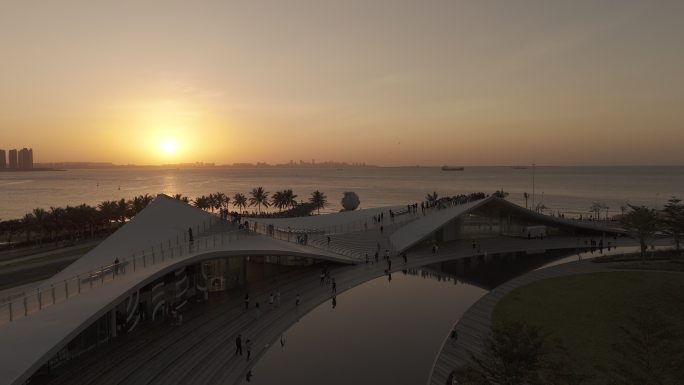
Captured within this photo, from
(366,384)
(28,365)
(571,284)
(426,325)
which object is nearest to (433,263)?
(571,284)

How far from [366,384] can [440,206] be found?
34465 mm

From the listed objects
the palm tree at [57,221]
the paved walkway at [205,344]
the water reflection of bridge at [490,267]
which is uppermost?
the palm tree at [57,221]

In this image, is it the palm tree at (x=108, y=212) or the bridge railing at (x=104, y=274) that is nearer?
the bridge railing at (x=104, y=274)

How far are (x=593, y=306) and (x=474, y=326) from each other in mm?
7224

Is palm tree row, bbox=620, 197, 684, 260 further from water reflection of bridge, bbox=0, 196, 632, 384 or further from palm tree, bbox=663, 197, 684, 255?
water reflection of bridge, bbox=0, 196, 632, 384

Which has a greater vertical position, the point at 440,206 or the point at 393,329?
the point at 440,206

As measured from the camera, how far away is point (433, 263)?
112 ft

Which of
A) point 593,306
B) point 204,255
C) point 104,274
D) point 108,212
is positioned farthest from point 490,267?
point 108,212

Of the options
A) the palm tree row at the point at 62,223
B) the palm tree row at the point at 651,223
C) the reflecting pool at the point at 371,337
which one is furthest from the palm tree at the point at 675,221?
the palm tree row at the point at 62,223

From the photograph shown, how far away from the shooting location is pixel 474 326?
66.4 ft

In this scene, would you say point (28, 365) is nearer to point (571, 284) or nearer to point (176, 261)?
point (176, 261)

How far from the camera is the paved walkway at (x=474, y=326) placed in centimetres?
1641

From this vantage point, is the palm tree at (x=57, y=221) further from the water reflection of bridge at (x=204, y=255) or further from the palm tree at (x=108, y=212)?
the water reflection of bridge at (x=204, y=255)

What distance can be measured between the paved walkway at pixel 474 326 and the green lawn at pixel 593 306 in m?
0.63
